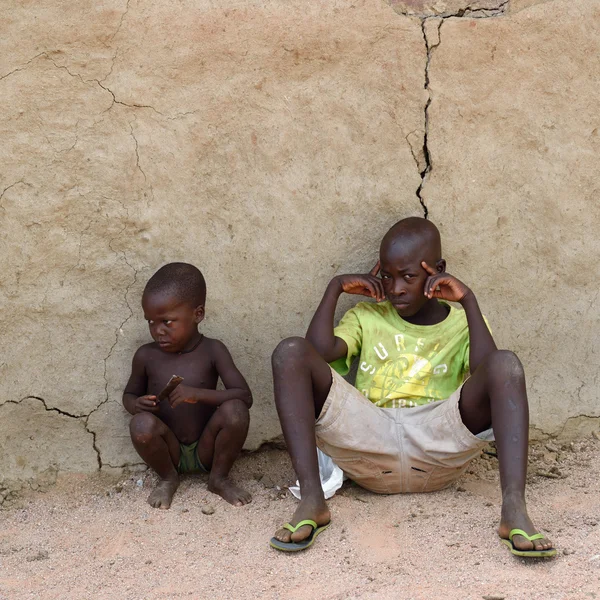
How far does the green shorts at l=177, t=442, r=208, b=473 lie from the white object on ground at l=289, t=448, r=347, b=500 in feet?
1.22

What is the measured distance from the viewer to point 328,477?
3.22m

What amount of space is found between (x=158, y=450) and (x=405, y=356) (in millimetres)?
937

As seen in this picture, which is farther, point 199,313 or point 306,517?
point 199,313

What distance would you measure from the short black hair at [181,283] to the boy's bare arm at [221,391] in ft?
0.65

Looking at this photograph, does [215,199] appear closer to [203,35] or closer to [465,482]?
[203,35]

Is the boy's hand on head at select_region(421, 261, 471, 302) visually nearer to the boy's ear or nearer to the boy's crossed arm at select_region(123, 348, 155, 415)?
the boy's ear

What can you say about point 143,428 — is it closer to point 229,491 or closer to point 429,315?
point 229,491

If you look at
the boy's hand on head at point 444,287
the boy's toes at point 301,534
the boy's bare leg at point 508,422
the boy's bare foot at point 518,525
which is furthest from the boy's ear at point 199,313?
the boy's bare foot at point 518,525

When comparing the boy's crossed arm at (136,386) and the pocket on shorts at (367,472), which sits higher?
the boy's crossed arm at (136,386)

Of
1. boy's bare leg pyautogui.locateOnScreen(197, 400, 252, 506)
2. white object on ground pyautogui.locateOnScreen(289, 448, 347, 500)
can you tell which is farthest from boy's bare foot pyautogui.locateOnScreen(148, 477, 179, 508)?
white object on ground pyautogui.locateOnScreen(289, 448, 347, 500)

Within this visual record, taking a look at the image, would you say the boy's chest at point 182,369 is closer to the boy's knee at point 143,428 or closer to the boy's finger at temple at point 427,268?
the boy's knee at point 143,428

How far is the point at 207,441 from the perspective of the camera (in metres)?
3.26

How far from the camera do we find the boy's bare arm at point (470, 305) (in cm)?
306

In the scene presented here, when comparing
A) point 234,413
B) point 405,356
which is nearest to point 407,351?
point 405,356
